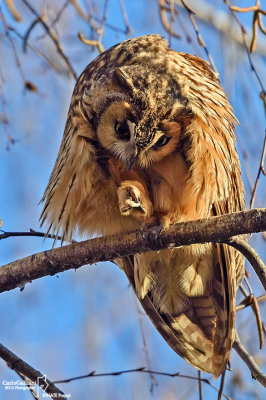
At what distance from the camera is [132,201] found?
2.40 m

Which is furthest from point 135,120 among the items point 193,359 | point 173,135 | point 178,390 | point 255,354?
point 178,390

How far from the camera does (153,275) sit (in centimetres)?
291

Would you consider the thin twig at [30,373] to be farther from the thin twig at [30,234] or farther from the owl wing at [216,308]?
the owl wing at [216,308]

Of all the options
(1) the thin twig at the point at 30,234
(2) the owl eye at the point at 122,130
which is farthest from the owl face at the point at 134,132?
(1) the thin twig at the point at 30,234

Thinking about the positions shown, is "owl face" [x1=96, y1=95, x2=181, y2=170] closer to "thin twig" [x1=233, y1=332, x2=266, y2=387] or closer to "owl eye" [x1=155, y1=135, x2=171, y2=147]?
"owl eye" [x1=155, y1=135, x2=171, y2=147]

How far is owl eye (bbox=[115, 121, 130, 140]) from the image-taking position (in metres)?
2.41

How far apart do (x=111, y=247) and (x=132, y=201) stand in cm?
32

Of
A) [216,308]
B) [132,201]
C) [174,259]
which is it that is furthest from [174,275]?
[132,201]

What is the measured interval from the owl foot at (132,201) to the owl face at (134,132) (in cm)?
Result: 12

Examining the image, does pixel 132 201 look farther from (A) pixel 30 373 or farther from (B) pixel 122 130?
(A) pixel 30 373

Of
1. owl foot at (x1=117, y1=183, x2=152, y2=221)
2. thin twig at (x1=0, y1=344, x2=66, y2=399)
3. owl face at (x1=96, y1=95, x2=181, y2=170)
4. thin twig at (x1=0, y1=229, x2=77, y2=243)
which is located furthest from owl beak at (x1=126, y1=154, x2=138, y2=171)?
thin twig at (x1=0, y1=344, x2=66, y2=399)

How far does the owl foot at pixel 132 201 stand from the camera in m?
2.40

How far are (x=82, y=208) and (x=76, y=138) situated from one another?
32cm

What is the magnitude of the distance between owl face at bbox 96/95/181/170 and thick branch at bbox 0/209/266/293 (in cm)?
33
